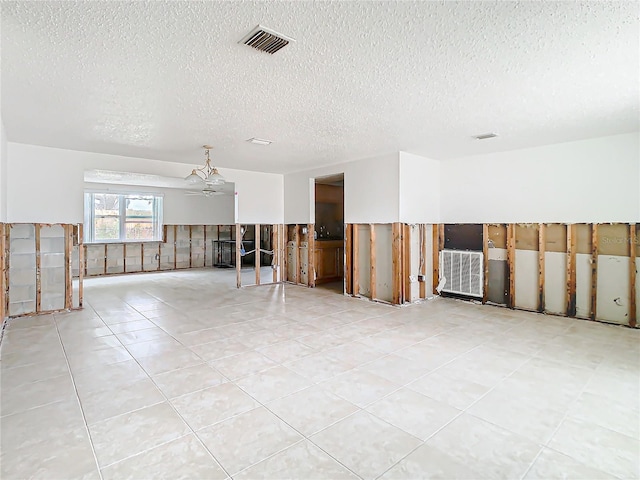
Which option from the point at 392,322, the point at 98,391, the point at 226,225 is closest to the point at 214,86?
the point at 98,391

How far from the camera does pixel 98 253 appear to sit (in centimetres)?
963

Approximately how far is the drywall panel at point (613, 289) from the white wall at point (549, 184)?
1.89ft

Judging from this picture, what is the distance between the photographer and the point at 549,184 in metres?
5.15

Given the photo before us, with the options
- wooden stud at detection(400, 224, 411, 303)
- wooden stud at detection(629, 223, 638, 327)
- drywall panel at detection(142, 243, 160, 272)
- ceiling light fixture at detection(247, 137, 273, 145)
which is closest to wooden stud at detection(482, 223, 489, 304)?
wooden stud at detection(400, 224, 411, 303)

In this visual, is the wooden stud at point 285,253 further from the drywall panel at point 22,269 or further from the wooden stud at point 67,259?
the drywall panel at point 22,269

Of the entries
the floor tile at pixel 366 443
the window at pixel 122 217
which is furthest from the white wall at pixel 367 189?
the window at pixel 122 217

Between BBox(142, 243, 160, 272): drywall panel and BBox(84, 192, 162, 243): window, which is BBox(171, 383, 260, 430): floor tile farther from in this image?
BBox(84, 192, 162, 243): window

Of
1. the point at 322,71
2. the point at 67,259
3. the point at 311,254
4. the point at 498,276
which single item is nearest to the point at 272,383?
the point at 322,71

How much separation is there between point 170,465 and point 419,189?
5.35 meters

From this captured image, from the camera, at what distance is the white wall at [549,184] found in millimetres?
4559

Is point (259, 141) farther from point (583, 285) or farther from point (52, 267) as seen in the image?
point (583, 285)

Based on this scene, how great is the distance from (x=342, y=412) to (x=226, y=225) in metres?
10.5

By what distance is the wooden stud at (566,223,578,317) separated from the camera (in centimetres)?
494

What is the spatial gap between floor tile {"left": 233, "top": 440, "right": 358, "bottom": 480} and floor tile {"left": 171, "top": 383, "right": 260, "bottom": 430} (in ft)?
1.88
